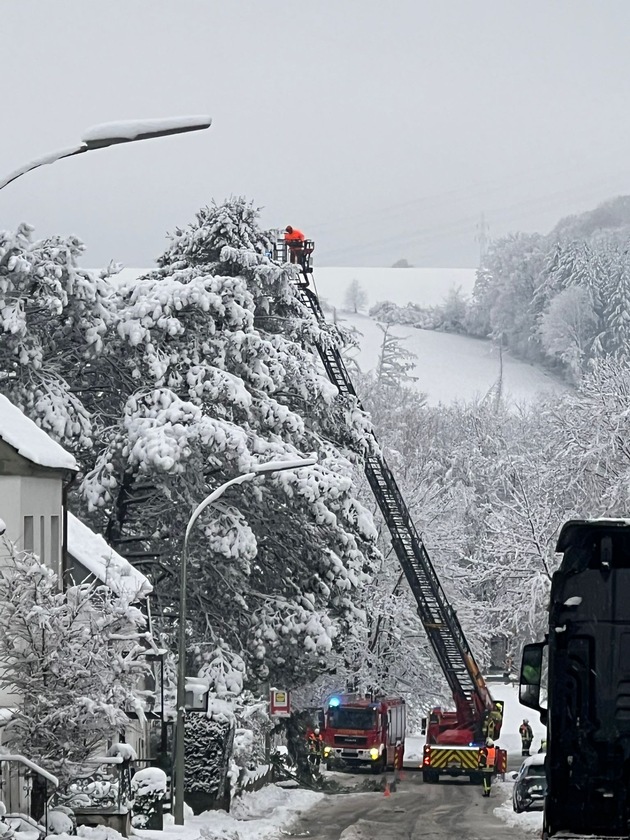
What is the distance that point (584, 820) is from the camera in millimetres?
16672

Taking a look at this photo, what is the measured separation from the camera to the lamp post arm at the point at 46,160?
15.5m

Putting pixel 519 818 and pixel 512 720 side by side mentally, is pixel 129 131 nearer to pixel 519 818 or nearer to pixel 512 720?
pixel 519 818

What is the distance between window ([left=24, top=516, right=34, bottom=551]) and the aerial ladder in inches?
850

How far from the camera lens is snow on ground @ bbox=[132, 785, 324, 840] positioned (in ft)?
104

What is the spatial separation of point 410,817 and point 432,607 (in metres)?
16.9

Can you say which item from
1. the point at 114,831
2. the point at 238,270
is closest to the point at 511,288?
the point at 238,270

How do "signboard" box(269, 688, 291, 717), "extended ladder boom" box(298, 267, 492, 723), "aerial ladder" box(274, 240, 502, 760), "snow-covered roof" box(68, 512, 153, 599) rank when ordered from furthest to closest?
1. "extended ladder boom" box(298, 267, 492, 723)
2. "aerial ladder" box(274, 240, 502, 760)
3. "signboard" box(269, 688, 291, 717)
4. "snow-covered roof" box(68, 512, 153, 599)

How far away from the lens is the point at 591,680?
16906 mm

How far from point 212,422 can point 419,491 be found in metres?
34.2

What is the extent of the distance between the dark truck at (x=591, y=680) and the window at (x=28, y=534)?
16180 millimetres

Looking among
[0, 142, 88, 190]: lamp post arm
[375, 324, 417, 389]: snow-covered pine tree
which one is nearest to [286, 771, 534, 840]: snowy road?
[0, 142, 88, 190]: lamp post arm

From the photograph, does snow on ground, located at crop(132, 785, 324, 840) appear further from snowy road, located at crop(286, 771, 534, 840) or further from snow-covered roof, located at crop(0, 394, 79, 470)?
snow-covered roof, located at crop(0, 394, 79, 470)

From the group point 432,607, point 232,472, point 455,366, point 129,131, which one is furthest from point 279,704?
point 455,366

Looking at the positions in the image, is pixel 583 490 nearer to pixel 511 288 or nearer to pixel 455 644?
pixel 455 644
